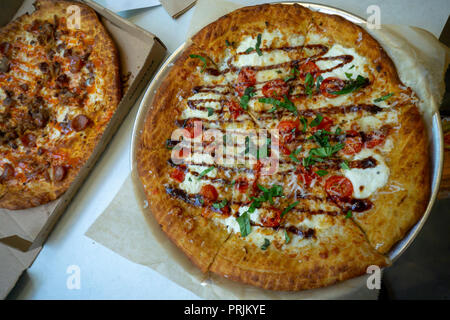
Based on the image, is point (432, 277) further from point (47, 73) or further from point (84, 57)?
point (47, 73)

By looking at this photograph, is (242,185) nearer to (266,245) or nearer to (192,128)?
(266,245)

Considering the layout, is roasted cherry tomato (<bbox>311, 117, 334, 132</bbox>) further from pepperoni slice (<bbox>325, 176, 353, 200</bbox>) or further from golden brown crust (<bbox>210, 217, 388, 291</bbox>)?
golden brown crust (<bbox>210, 217, 388, 291</bbox>)

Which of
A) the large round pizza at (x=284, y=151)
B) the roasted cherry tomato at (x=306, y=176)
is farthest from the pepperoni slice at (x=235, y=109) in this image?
the roasted cherry tomato at (x=306, y=176)

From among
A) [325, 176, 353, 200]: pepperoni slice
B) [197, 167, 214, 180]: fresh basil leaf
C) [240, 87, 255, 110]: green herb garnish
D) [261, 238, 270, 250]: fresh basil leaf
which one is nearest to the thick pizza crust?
[197, 167, 214, 180]: fresh basil leaf

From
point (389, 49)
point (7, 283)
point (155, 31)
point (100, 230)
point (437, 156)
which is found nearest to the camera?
point (437, 156)

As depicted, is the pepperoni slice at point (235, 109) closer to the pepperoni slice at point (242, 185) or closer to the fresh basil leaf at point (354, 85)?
the pepperoni slice at point (242, 185)

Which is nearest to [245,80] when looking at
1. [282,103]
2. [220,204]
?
[282,103]
